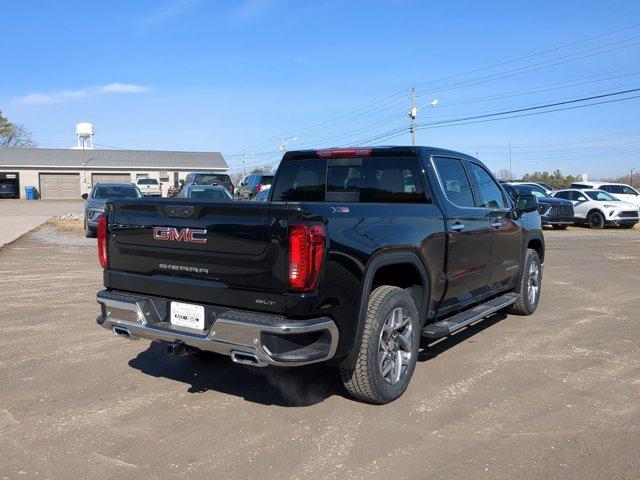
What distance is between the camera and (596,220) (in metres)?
23.4

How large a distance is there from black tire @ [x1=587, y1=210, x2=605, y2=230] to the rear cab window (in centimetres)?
2031

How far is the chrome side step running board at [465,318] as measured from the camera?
4938 mm

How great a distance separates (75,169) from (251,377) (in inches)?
2048

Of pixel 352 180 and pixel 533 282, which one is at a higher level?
pixel 352 180

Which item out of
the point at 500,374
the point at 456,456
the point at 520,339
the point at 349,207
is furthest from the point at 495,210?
the point at 456,456

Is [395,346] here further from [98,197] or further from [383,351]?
[98,197]

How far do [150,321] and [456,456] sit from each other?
2.27 m

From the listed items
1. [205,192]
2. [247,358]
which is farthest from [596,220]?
[247,358]

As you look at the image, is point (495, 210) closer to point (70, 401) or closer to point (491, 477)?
point (491, 477)

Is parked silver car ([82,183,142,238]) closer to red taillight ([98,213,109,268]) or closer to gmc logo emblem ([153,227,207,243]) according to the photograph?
red taillight ([98,213,109,268])

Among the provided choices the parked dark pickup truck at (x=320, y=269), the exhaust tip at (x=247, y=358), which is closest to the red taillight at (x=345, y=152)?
the parked dark pickup truck at (x=320, y=269)

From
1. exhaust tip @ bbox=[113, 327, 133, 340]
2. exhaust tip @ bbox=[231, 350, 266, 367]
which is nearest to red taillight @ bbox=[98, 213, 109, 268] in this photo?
exhaust tip @ bbox=[113, 327, 133, 340]

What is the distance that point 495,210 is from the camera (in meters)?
6.24

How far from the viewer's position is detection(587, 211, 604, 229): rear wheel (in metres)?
23.2
